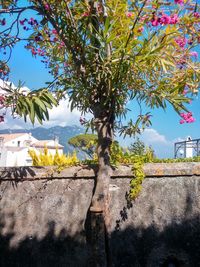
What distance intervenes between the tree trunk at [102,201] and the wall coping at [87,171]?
465mm

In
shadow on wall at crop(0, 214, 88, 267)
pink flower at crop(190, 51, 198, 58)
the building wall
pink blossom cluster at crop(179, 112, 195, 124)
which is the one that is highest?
the building wall

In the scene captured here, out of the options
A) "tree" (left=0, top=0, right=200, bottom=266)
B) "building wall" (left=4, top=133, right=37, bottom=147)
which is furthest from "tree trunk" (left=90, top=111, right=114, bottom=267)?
"building wall" (left=4, top=133, right=37, bottom=147)

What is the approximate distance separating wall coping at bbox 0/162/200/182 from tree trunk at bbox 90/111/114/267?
465mm

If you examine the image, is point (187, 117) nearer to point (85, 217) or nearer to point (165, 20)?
point (165, 20)

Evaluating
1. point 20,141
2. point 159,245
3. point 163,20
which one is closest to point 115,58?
point 163,20

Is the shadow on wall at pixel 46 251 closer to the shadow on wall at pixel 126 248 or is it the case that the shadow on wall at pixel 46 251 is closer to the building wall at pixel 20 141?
the shadow on wall at pixel 126 248

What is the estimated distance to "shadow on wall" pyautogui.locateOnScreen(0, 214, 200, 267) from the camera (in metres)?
5.31

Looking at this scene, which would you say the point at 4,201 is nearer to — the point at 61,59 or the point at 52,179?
the point at 52,179

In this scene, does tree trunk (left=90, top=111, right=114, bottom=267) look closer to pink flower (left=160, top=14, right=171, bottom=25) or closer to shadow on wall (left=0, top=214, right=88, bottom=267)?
shadow on wall (left=0, top=214, right=88, bottom=267)

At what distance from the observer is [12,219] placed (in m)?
6.20

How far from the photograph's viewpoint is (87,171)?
233 inches

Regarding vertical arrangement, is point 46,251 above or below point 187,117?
below

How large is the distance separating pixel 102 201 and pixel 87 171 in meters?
0.91

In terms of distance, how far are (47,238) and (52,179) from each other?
106 cm
